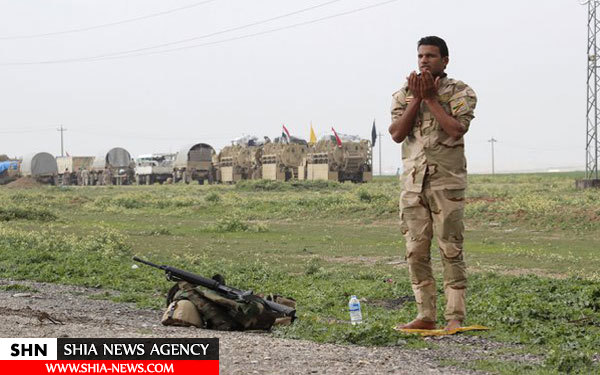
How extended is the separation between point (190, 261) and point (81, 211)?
1981 cm

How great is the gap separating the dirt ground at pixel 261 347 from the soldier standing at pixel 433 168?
49cm

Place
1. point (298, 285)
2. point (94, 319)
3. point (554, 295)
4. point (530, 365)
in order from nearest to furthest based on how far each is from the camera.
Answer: point (530, 365)
point (94, 319)
point (554, 295)
point (298, 285)

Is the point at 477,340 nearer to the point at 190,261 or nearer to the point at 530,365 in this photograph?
the point at 530,365

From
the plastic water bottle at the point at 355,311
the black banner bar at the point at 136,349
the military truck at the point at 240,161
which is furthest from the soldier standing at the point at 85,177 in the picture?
the black banner bar at the point at 136,349

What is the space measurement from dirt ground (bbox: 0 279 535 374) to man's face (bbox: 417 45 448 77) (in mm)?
2169

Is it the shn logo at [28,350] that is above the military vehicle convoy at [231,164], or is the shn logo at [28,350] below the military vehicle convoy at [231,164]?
below

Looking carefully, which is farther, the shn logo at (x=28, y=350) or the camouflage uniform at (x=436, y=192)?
the camouflage uniform at (x=436, y=192)

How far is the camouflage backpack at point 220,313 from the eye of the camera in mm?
8023

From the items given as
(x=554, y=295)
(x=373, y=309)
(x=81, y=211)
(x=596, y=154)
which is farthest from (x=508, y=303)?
(x=596, y=154)

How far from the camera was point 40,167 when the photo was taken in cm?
7925

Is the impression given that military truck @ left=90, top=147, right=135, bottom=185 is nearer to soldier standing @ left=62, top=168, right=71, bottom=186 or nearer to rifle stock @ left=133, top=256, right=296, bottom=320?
soldier standing @ left=62, top=168, right=71, bottom=186

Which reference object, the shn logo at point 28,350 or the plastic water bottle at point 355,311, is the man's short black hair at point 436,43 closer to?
the plastic water bottle at point 355,311

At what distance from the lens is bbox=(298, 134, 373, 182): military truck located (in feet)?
209

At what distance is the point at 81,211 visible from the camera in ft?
112
